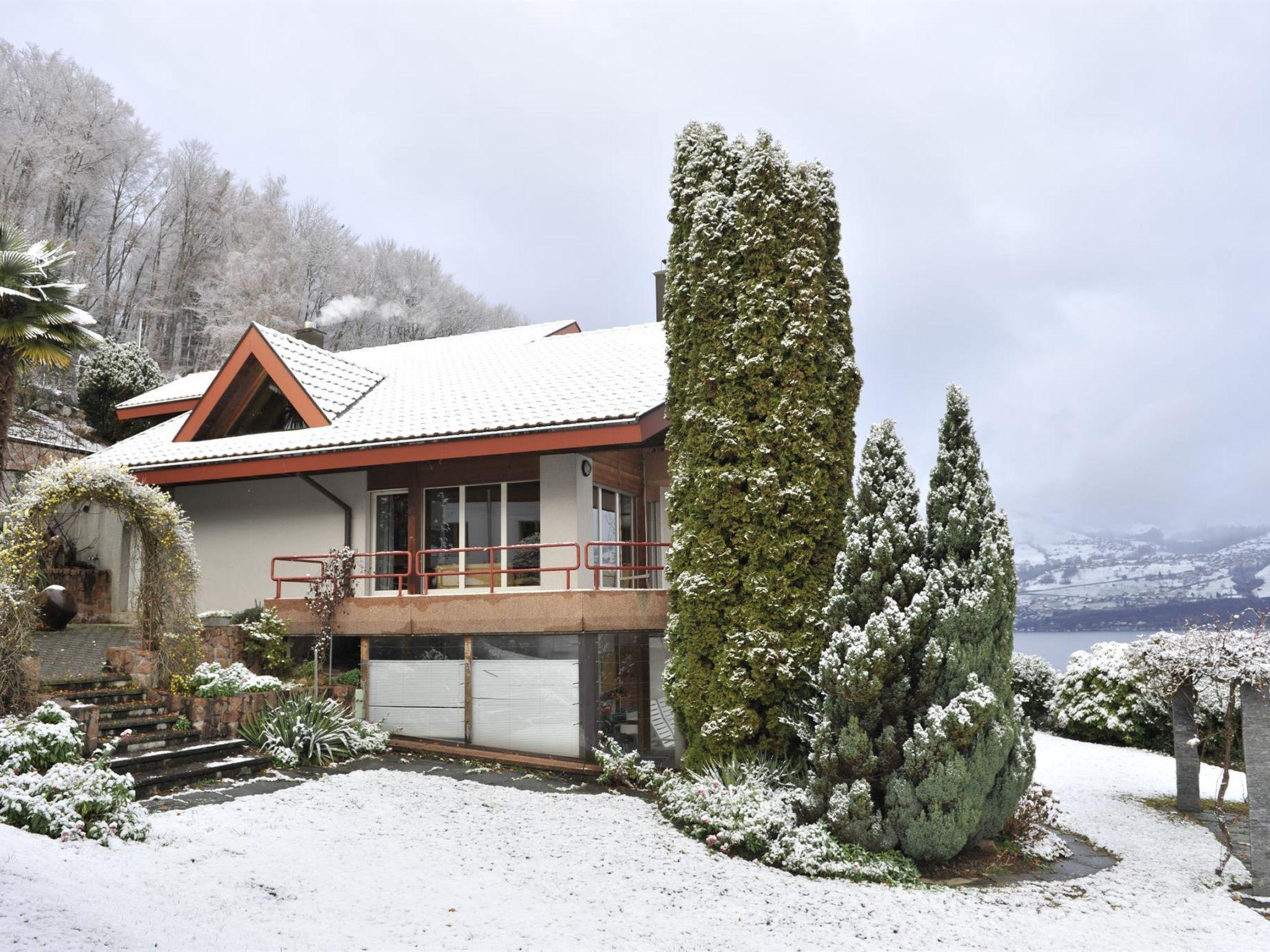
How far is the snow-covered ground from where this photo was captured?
6.35m

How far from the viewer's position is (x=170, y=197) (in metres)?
44.4

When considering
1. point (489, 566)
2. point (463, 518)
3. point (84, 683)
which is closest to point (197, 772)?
point (84, 683)

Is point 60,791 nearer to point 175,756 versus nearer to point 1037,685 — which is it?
point 175,756

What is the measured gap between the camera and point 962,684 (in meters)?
9.43

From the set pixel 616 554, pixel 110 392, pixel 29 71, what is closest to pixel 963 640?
pixel 616 554

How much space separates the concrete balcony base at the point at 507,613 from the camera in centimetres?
1259

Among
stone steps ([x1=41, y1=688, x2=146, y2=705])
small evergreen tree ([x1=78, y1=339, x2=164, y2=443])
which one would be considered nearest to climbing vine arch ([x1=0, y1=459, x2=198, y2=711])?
stone steps ([x1=41, y1=688, x2=146, y2=705])

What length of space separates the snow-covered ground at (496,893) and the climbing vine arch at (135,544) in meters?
3.24

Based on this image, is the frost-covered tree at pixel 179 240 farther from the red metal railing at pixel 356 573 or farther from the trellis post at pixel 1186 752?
the trellis post at pixel 1186 752

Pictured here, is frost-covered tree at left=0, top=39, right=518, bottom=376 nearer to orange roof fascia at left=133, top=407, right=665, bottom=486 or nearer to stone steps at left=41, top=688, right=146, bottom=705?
orange roof fascia at left=133, top=407, right=665, bottom=486

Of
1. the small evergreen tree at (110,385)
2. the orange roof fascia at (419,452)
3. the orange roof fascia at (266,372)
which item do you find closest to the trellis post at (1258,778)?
the orange roof fascia at (419,452)

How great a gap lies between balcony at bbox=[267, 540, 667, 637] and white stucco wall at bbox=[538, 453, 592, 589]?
36mm

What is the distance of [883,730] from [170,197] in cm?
4564

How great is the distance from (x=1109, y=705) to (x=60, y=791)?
17.5m
